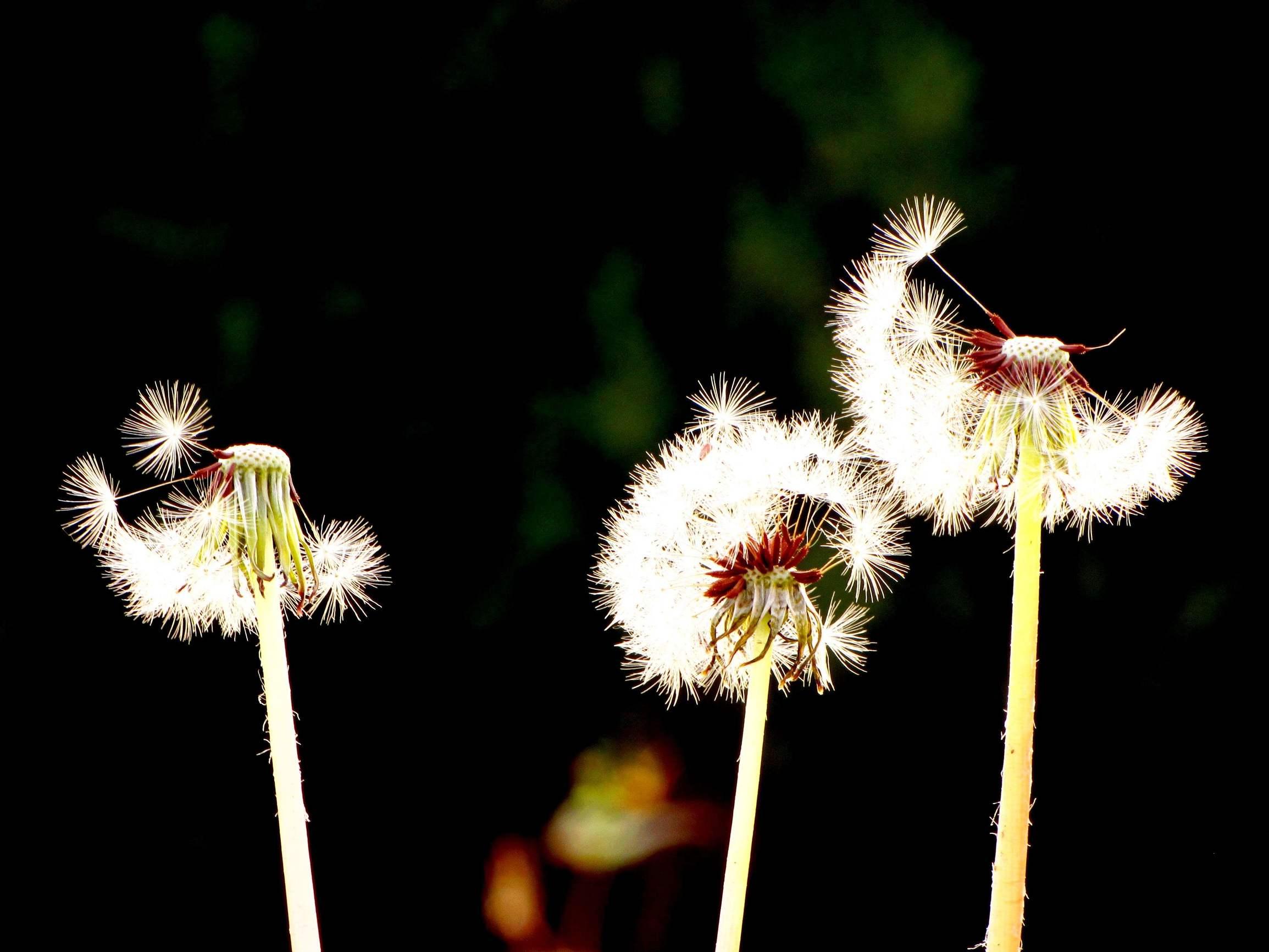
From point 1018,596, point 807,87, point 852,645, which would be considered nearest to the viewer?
point 1018,596

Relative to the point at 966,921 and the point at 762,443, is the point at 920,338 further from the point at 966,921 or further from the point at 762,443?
the point at 966,921

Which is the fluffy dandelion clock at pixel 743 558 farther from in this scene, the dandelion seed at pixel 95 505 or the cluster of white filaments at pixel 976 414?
the dandelion seed at pixel 95 505

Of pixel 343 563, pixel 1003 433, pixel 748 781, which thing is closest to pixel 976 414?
pixel 1003 433


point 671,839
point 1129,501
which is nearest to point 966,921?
point 671,839

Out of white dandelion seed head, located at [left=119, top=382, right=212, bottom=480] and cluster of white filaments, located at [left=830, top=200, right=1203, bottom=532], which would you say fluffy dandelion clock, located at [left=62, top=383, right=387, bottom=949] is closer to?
white dandelion seed head, located at [left=119, top=382, right=212, bottom=480]

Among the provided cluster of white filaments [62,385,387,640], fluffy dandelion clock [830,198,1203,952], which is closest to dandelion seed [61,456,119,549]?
cluster of white filaments [62,385,387,640]

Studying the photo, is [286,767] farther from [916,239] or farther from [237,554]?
[916,239]
